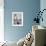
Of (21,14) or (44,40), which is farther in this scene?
(21,14)

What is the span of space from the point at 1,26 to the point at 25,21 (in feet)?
3.19

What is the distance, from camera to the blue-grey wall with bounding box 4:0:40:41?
17.1ft

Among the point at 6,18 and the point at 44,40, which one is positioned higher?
the point at 6,18

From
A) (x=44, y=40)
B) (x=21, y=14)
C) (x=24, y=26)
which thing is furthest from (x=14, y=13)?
(x=44, y=40)

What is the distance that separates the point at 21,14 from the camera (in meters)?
5.27

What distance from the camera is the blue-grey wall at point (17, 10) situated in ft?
17.1

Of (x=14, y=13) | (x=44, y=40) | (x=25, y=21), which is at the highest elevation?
(x=14, y=13)

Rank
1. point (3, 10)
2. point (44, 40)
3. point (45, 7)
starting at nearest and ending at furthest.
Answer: point (44, 40) < point (45, 7) < point (3, 10)

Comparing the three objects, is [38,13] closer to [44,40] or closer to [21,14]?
[21,14]

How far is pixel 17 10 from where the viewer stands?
5.24 metres

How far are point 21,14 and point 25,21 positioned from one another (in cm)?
32

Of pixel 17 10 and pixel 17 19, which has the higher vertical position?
pixel 17 10

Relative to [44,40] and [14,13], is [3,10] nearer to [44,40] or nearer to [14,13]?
[14,13]

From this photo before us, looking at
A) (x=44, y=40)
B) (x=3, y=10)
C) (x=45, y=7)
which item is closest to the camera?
(x=44, y=40)
